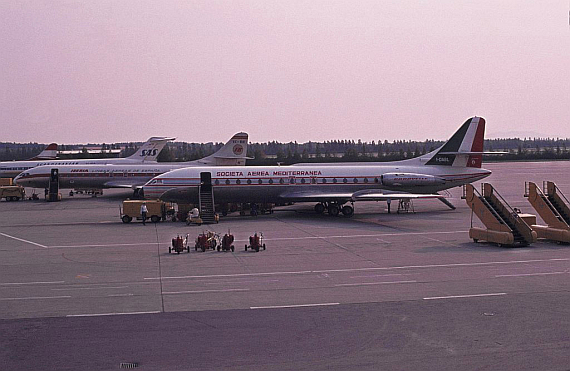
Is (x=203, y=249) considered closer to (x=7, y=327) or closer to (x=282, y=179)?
(x=7, y=327)

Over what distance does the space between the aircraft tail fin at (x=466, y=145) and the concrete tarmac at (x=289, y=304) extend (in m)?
15.2

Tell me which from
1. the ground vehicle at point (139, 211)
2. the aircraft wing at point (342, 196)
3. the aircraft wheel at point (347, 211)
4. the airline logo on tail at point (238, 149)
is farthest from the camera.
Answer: the airline logo on tail at point (238, 149)

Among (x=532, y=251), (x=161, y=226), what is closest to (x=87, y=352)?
(x=532, y=251)

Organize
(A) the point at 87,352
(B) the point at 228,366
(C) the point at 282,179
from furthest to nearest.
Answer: (C) the point at 282,179 < (A) the point at 87,352 < (B) the point at 228,366

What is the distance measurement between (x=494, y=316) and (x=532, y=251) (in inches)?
485

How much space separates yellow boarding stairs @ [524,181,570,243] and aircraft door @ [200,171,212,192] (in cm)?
2106

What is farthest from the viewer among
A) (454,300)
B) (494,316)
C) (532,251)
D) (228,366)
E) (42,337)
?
(532,251)

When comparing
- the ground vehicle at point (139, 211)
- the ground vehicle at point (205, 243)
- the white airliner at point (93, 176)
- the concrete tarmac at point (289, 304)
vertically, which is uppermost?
the white airliner at point (93, 176)

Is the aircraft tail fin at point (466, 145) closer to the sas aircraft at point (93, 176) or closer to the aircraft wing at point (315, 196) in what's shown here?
the aircraft wing at point (315, 196)

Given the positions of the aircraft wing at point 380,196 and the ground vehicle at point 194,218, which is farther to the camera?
the aircraft wing at point 380,196

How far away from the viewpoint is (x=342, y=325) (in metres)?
16.8

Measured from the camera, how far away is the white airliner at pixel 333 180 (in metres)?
44.8

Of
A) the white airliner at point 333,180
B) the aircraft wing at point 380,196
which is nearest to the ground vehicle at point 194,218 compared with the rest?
the white airliner at point 333,180

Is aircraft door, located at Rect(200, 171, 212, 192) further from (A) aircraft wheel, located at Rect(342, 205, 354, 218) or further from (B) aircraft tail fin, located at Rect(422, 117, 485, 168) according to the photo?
(B) aircraft tail fin, located at Rect(422, 117, 485, 168)
